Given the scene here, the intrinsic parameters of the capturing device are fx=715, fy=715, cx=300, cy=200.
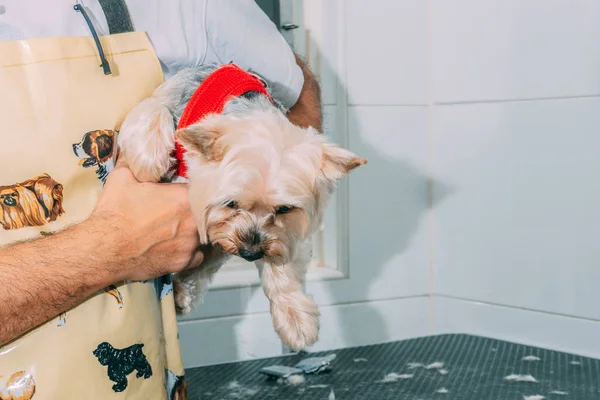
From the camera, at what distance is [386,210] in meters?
2.11

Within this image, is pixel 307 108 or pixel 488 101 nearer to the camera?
pixel 307 108

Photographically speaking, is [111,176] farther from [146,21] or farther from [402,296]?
[402,296]

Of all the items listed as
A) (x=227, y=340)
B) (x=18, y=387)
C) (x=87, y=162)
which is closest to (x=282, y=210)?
(x=87, y=162)

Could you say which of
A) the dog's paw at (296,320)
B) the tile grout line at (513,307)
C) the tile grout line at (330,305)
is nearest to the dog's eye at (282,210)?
the dog's paw at (296,320)

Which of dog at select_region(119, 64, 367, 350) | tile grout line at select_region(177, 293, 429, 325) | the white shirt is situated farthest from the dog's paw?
tile grout line at select_region(177, 293, 429, 325)

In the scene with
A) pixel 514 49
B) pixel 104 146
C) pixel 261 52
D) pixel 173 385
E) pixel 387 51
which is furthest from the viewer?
pixel 387 51

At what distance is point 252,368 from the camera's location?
176cm

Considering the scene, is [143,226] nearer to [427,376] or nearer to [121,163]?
[121,163]

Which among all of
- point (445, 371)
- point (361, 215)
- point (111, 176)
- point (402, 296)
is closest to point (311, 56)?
point (361, 215)

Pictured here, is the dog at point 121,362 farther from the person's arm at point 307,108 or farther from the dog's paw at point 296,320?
the person's arm at point 307,108

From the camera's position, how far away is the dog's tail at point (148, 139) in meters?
0.99

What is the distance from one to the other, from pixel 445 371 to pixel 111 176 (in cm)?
97

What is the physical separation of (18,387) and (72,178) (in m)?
0.26

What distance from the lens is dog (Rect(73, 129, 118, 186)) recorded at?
93cm
